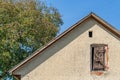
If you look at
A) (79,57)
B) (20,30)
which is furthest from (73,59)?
(20,30)

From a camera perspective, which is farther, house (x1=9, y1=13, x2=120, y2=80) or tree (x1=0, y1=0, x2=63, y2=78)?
tree (x1=0, y1=0, x2=63, y2=78)

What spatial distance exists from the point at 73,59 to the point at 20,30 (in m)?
19.2

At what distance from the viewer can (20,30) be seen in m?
42.3

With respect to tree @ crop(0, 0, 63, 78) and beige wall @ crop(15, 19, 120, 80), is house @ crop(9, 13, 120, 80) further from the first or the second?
tree @ crop(0, 0, 63, 78)

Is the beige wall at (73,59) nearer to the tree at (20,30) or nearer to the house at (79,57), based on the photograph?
the house at (79,57)

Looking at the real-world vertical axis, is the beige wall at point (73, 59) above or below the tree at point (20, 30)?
below

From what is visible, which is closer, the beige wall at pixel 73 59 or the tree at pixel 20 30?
the beige wall at pixel 73 59

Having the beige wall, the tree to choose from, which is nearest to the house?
the beige wall

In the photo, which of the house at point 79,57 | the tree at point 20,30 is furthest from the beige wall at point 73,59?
the tree at point 20,30

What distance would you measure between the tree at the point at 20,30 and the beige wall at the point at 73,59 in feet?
57.6

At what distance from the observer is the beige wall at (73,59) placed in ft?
77.9

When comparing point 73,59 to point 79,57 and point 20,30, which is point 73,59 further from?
point 20,30

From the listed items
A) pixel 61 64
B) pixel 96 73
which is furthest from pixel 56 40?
pixel 96 73

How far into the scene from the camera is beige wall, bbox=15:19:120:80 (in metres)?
23.7
